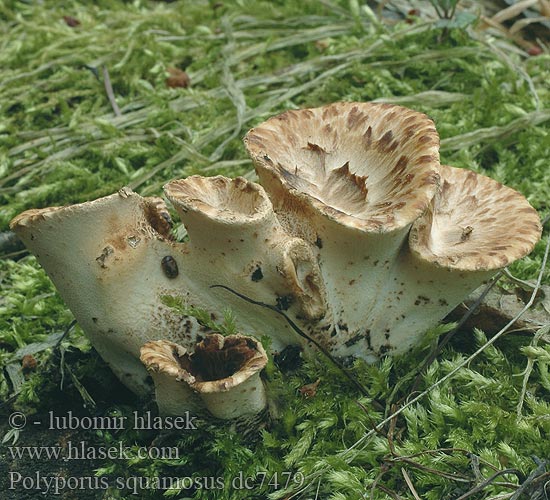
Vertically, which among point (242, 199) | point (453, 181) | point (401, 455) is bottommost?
point (401, 455)

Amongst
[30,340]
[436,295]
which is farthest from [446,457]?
[30,340]

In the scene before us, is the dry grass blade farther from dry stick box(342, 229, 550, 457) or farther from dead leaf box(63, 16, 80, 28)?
dead leaf box(63, 16, 80, 28)

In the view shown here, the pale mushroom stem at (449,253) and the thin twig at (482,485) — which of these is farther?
the pale mushroom stem at (449,253)

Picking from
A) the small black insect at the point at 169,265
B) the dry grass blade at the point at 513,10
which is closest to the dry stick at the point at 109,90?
the small black insect at the point at 169,265

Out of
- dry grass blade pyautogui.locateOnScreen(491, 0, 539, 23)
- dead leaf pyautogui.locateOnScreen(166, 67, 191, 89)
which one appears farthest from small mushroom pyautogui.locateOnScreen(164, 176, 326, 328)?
dry grass blade pyautogui.locateOnScreen(491, 0, 539, 23)

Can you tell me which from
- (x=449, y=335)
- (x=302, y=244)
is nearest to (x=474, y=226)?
(x=449, y=335)

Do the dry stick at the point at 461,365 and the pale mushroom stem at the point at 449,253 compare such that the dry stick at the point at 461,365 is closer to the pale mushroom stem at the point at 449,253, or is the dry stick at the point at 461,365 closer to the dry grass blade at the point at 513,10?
the pale mushroom stem at the point at 449,253

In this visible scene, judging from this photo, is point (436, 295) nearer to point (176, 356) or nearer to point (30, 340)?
point (176, 356)
